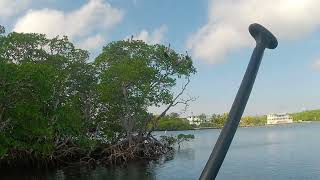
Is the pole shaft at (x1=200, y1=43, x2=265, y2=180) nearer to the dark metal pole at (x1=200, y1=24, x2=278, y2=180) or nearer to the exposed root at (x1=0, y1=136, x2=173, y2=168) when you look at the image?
the dark metal pole at (x1=200, y1=24, x2=278, y2=180)

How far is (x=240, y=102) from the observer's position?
4074 millimetres

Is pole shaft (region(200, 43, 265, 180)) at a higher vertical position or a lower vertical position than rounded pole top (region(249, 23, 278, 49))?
lower

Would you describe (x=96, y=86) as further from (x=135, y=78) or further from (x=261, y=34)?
(x=261, y=34)

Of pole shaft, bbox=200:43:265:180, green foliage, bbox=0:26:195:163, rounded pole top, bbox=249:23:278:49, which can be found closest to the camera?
pole shaft, bbox=200:43:265:180

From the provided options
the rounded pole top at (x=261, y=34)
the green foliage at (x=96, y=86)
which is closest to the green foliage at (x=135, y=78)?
the green foliage at (x=96, y=86)

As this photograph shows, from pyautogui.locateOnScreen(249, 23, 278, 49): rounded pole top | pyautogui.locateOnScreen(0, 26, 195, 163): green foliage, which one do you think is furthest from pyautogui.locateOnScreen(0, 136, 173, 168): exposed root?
pyautogui.locateOnScreen(249, 23, 278, 49): rounded pole top

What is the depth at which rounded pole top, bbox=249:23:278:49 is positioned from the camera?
430 cm

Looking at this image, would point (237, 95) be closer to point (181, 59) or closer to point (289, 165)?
point (289, 165)

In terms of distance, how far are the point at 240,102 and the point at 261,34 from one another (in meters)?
0.71

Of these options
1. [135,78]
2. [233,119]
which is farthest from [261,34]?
[135,78]

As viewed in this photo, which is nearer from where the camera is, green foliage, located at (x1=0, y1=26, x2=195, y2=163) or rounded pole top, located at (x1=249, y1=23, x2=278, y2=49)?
rounded pole top, located at (x1=249, y1=23, x2=278, y2=49)

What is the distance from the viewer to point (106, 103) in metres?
42.7

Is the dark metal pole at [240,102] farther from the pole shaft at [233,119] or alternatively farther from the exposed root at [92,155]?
the exposed root at [92,155]

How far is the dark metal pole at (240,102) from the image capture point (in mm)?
3945
